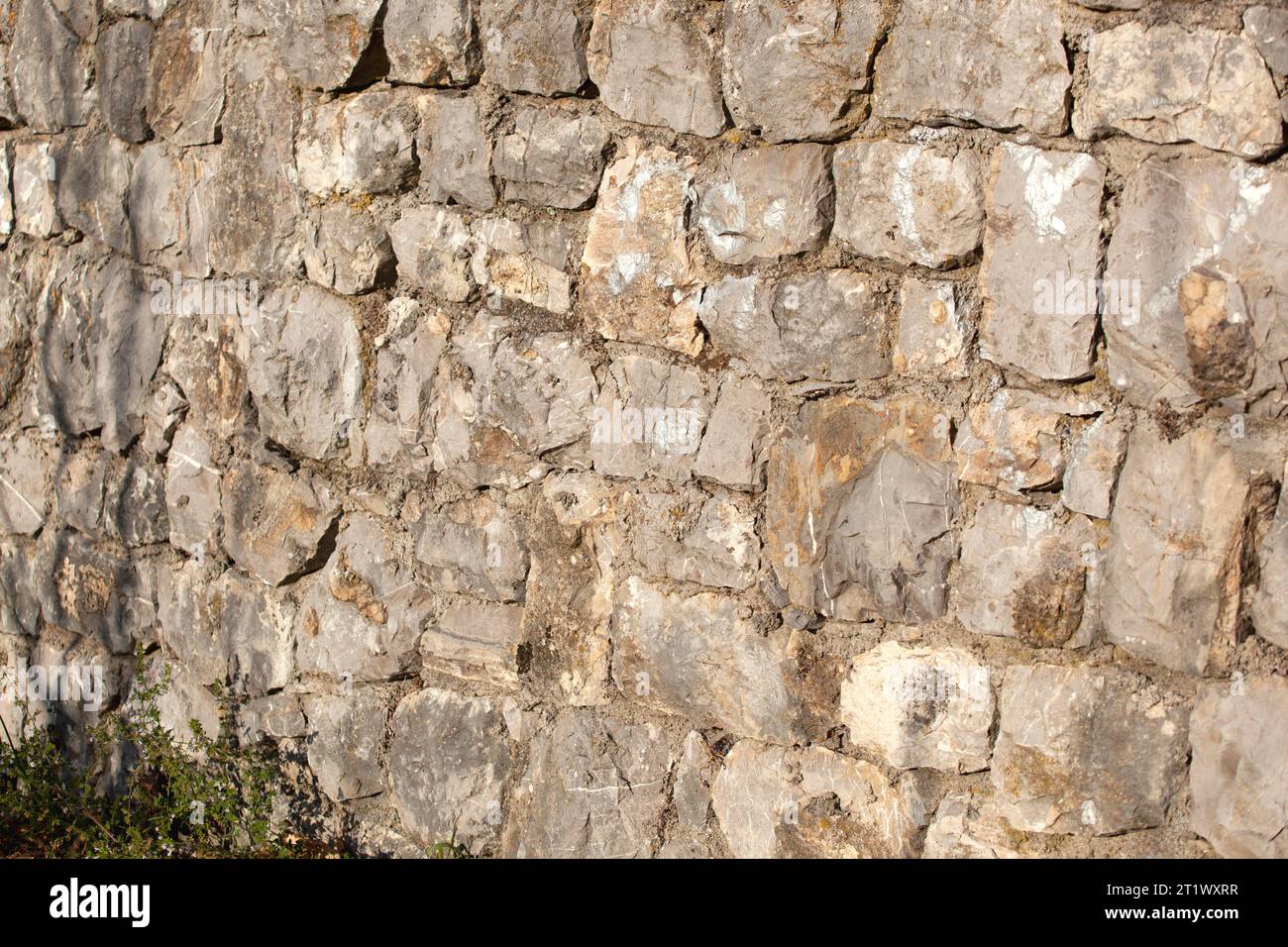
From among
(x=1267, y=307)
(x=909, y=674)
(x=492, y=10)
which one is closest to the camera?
(x=1267, y=307)

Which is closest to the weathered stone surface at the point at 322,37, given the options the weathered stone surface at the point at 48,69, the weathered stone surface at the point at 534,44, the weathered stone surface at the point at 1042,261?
the weathered stone surface at the point at 534,44

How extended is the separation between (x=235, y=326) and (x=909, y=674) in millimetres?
1796

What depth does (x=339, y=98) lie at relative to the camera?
9.25 ft

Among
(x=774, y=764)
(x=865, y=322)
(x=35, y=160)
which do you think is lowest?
(x=774, y=764)

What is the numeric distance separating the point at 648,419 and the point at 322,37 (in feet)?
3.67

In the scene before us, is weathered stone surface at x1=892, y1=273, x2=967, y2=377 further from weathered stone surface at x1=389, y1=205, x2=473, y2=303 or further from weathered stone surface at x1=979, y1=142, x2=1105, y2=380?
weathered stone surface at x1=389, y1=205, x2=473, y2=303

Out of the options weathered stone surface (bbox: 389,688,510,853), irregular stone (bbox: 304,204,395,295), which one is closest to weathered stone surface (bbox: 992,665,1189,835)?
weathered stone surface (bbox: 389,688,510,853)

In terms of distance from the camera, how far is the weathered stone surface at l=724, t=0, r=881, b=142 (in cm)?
213

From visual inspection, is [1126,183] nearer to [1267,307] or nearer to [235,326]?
[1267,307]

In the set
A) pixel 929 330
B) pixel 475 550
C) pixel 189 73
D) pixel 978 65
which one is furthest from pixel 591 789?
pixel 189 73

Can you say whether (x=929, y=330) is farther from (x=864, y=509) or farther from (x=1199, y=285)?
(x=1199, y=285)

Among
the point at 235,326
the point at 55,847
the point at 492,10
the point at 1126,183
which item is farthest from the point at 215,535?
the point at 1126,183

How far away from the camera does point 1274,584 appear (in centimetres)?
184

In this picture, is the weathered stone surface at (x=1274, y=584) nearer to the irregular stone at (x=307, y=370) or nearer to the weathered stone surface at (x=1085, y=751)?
the weathered stone surface at (x=1085, y=751)
